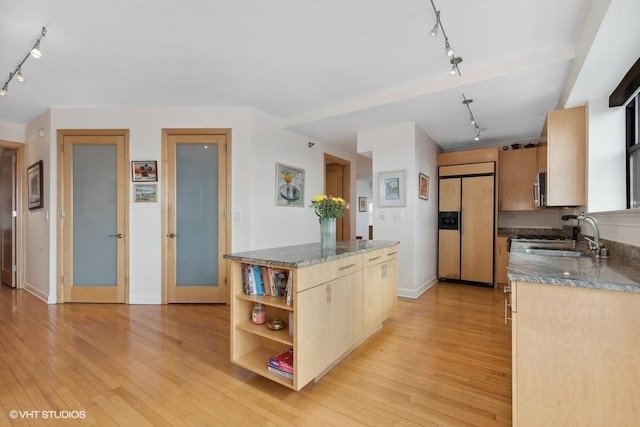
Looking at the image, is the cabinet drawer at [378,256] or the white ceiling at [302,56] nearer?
the white ceiling at [302,56]

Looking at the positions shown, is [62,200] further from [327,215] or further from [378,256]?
[378,256]

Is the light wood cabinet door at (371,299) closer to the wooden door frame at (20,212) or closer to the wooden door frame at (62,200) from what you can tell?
the wooden door frame at (62,200)

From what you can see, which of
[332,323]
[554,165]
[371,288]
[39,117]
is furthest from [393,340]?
[39,117]

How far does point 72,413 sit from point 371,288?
2.10 metres

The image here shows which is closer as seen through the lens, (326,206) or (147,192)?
(326,206)

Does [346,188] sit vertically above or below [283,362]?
above

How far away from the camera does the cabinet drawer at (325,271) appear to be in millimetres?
1756

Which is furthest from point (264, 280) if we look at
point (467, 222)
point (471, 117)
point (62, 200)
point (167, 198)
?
point (467, 222)

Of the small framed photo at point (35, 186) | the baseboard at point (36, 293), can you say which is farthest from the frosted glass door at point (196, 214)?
the small framed photo at point (35, 186)

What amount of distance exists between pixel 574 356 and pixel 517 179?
399cm

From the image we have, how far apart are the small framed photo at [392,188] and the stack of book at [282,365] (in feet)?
8.78

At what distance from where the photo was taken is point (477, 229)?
4582 millimetres

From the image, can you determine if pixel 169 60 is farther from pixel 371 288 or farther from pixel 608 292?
pixel 608 292

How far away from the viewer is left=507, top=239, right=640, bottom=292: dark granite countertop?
1207mm
